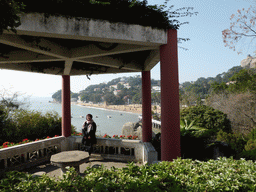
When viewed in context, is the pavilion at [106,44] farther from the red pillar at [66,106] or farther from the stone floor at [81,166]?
the stone floor at [81,166]

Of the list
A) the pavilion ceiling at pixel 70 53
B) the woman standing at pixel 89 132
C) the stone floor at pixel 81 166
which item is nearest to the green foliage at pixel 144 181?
the pavilion ceiling at pixel 70 53

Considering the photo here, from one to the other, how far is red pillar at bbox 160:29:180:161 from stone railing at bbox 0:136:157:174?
1.78 meters

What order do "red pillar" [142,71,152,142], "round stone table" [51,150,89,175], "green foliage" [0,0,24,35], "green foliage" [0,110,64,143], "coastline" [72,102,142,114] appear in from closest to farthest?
1. "green foliage" [0,0,24,35]
2. "round stone table" [51,150,89,175]
3. "red pillar" [142,71,152,142]
4. "green foliage" [0,110,64,143]
5. "coastline" [72,102,142,114]

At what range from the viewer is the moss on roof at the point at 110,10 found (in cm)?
391

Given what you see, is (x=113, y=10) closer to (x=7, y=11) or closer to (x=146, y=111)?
(x=7, y=11)

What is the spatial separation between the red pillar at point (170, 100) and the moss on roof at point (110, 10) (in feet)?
1.55

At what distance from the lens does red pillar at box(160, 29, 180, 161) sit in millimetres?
4547

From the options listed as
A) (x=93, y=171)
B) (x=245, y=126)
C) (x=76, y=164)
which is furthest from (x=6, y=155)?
(x=245, y=126)

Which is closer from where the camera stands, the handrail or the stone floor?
the stone floor

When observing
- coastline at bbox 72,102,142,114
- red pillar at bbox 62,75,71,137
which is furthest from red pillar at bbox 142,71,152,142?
coastline at bbox 72,102,142,114

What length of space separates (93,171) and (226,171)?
2190mm

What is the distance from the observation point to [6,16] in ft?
7.10

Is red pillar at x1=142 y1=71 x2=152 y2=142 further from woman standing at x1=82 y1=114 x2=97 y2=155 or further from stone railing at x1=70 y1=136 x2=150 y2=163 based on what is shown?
woman standing at x1=82 y1=114 x2=97 y2=155

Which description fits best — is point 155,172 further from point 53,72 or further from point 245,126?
point 245,126
